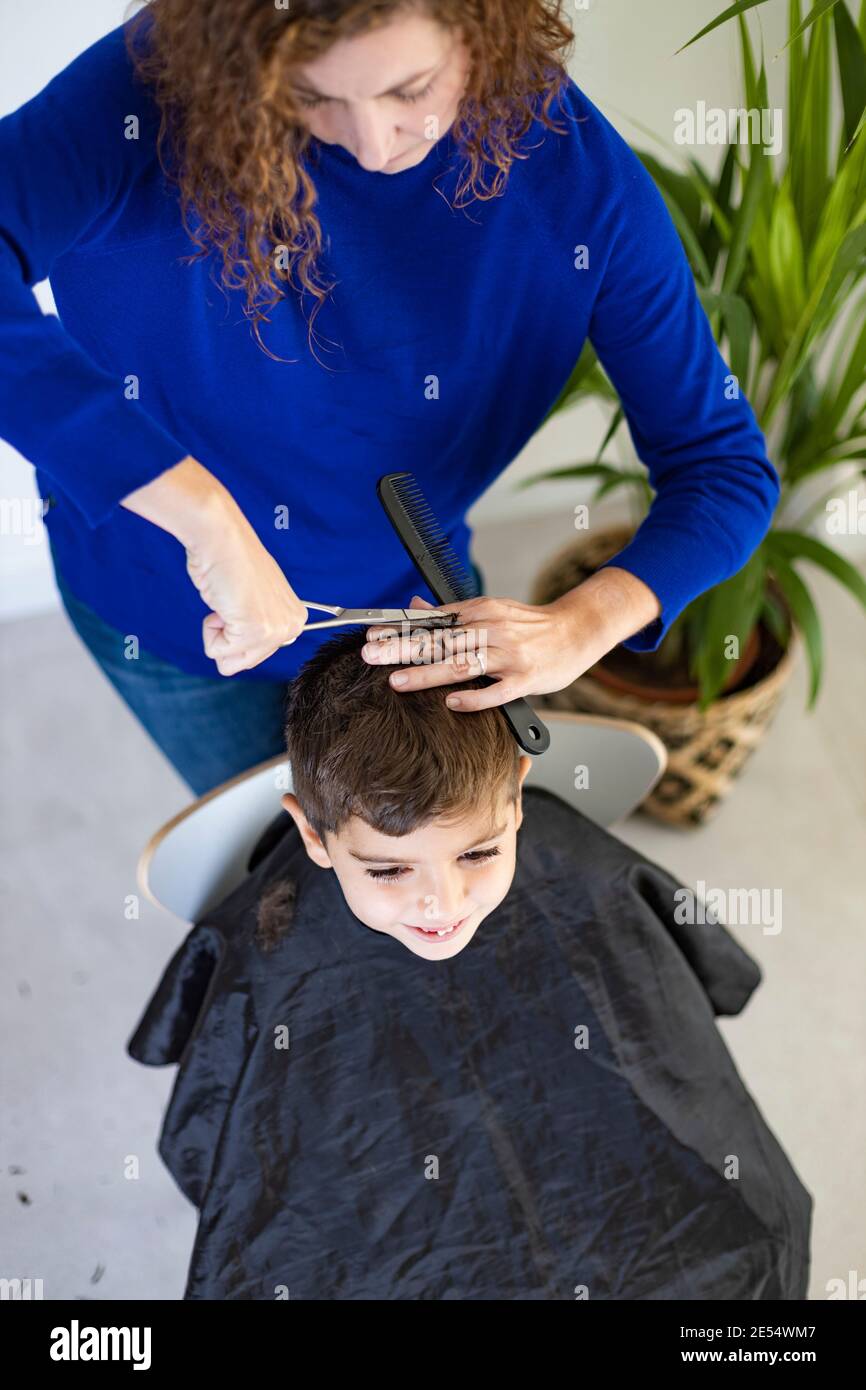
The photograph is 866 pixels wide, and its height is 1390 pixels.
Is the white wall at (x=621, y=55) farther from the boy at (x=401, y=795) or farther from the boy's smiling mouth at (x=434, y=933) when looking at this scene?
the boy's smiling mouth at (x=434, y=933)

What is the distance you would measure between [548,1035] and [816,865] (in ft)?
2.90

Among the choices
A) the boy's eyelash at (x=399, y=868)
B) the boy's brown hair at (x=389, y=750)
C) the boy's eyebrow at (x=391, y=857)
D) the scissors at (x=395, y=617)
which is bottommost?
the boy's eyelash at (x=399, y=868)

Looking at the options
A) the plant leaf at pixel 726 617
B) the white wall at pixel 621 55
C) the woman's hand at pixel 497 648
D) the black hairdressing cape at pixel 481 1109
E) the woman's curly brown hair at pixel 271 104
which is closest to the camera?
the woman's curly brown hair at pixel 271 104

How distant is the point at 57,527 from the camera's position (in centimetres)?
119

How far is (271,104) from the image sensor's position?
712 millimetres

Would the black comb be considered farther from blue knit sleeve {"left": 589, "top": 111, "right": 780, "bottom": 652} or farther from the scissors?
blue knit sleeve {"left": 589, "top": 111, "right": 780, "bottom": 652}

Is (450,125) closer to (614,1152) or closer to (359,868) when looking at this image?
(359,868)

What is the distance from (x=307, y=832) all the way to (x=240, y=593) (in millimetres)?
353

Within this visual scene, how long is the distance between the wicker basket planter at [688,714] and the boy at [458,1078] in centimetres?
47

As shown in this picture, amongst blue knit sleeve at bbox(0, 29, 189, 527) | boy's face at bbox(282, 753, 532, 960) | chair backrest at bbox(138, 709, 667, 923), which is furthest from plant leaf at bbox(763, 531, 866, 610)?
blue knit sleeve at bbox(0, 29, 189, 527)

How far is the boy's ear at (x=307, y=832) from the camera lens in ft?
3.63

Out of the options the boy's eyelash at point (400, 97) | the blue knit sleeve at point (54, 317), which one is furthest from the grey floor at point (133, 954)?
the boy's eyelash at point (400, 97)

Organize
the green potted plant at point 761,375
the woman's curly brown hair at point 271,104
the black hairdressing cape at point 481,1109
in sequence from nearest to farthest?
the woman's curly brown hair at point 271,104 → the black hairdressing cape at point 481,1109 → the green potted plant at point 761,375

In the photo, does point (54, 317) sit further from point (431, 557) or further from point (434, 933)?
point (434, 933)
